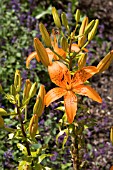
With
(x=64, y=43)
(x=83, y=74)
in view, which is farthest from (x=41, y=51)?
(x=83, y=74)

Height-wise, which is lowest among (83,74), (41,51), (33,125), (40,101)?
(33,125)

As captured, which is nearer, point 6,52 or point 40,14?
point 6,52

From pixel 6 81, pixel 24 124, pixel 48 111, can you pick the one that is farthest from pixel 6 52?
pixel 24 124

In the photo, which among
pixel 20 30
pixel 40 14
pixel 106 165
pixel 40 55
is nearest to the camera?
pixel 40 55

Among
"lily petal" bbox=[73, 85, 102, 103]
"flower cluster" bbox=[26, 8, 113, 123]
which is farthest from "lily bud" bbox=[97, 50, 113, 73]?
"lily petal" bbox=[73, 85, 102, 103]

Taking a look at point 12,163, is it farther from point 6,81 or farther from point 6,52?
point 6,52

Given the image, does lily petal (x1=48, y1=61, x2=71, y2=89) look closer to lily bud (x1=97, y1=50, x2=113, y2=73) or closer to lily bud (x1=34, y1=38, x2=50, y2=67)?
lily bud (x1=34, y1=38, x2=50, y2=67)

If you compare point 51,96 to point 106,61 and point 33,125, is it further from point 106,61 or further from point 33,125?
point 106,61
